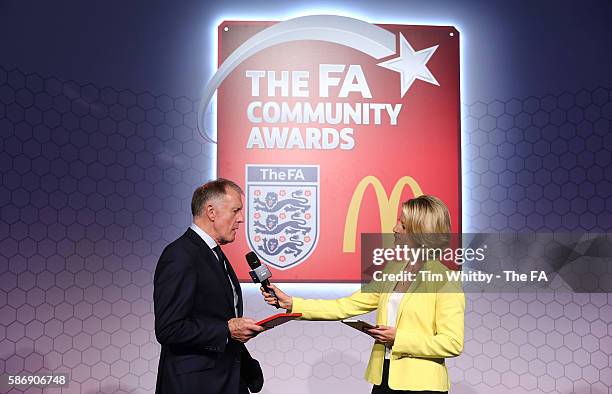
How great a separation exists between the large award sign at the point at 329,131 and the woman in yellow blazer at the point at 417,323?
91 cm

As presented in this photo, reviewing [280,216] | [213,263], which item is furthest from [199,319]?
[280,216]

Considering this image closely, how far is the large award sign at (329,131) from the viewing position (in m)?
3.19

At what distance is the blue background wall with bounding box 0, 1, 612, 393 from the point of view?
3.18 m

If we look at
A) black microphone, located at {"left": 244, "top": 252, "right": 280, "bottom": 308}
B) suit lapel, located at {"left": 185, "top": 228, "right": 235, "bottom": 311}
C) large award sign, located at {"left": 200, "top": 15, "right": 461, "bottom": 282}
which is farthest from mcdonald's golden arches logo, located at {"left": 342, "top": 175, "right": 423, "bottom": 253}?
suit lapel, located at {"left": 185, "top": 228, "right": 235, "bottom": 311}

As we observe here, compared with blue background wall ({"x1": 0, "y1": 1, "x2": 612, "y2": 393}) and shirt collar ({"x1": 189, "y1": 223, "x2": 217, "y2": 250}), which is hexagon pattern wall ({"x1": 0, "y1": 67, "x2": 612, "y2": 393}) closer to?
blue background wall ({"x1": 0, "y1": 1, "x2": 612, "y2": 393})

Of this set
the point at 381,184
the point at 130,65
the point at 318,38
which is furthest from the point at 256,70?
the point at 381,184

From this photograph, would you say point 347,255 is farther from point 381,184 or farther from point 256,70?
point 256,70

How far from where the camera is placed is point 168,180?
321cm

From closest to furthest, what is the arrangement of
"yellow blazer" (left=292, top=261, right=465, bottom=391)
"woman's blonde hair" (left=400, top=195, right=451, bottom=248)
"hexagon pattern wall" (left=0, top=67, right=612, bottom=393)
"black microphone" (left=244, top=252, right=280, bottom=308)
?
1. "yellow blazer" (left=292, top=261, right=465, bottom=391)
2. "woman's blonde hair" (left=400, top=195, right=451, bottom=248)
3. "black microphone" (left=244, top=252, right=280, bottom=308)
4. "hexagon pattern wall" (left=0, top=67, right=612, bottom=393)

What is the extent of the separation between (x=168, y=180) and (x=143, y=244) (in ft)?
1.10

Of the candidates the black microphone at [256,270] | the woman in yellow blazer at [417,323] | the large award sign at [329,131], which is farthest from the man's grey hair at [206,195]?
the large award sign at [329,131]

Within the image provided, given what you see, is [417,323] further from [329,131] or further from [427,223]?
[329,131]

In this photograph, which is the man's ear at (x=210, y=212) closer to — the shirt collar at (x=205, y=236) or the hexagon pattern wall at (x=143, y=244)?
the shirt collar at (x=205, y=236)

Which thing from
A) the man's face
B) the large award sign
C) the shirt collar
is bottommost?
the shirt collar
